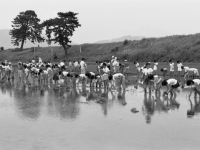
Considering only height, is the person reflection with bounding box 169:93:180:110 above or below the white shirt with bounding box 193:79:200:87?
below

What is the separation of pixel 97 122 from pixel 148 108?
364cm

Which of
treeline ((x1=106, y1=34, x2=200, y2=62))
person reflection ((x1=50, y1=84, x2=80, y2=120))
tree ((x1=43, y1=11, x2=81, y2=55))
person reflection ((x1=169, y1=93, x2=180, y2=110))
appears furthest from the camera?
tree ((x1=43, y1=11, x2=81, y2=55))

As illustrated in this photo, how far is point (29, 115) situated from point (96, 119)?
350 centimetres

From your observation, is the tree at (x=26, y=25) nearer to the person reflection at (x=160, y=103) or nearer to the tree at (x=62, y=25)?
the tree at (x=62, y=25)

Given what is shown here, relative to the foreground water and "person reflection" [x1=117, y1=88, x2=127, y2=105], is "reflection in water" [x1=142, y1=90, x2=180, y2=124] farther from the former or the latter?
"person reflection" [x1=117, y1=88, x2=127, y2=105]

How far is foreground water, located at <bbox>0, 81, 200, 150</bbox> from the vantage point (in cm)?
1061

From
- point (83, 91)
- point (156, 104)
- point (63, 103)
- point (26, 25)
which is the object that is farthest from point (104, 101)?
point (26, 25)

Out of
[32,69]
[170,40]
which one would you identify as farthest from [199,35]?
[32,69]

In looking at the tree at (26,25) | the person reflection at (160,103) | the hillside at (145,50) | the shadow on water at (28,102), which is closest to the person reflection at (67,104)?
the shadow on water at (28,102)

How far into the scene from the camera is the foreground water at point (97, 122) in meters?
10.6

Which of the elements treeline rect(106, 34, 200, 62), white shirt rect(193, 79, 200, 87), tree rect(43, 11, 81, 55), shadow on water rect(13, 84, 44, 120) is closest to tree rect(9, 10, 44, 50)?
tree rect(43, 11, 81, 55)

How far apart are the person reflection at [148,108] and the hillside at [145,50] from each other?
28059 millimetres

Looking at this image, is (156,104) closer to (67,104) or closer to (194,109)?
(194,109)

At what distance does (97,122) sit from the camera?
13.6 m
